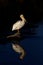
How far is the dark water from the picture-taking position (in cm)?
142

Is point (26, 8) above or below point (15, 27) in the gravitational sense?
above

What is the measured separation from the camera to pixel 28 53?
154 centimetres

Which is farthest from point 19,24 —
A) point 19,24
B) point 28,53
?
point 28,53

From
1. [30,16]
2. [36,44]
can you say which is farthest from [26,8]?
[36,44]

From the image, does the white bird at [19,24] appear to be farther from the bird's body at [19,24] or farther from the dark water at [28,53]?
the dark water at [28,53]

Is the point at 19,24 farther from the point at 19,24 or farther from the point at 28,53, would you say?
the point at 28,53

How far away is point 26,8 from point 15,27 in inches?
13.6

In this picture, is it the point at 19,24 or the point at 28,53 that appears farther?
the point at 19,24

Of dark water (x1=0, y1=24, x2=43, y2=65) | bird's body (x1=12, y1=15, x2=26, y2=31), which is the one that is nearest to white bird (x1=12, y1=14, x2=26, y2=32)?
bird's body (x1=12, y1=15, x2=26, y2=31)

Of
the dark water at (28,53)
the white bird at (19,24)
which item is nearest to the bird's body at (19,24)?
the white bird at (19,24)

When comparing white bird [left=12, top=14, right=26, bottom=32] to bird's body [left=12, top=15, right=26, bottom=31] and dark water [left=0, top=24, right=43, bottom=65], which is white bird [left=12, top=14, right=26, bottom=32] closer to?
bird's body [left=12, top=15, right=26, bottom=31]

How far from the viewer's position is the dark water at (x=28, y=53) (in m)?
1.42

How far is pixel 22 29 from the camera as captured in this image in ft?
6.60

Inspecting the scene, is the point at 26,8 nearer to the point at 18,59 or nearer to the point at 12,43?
the point at 12,43
